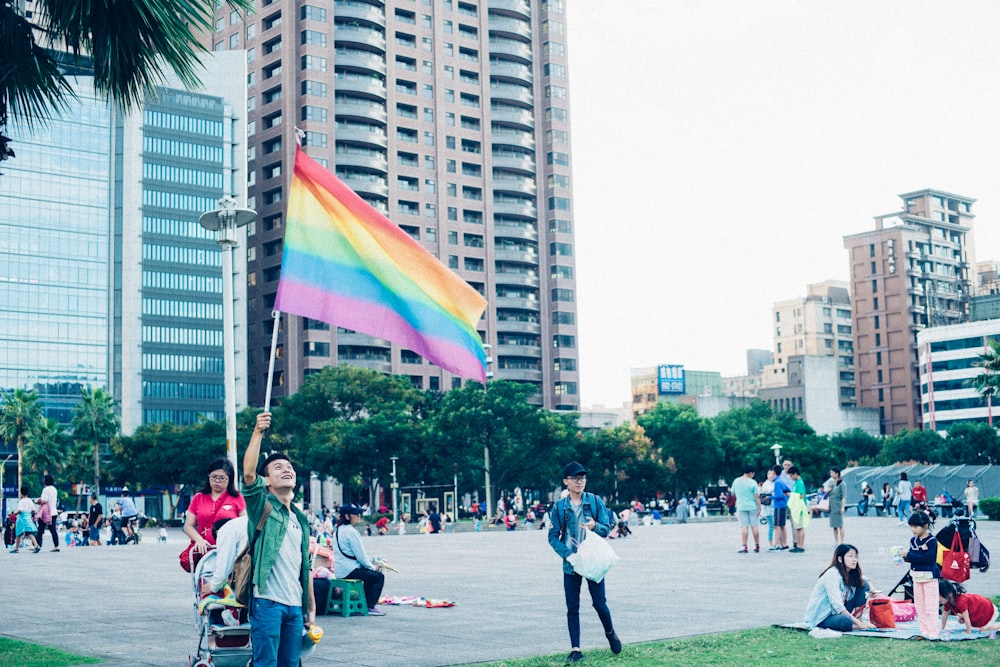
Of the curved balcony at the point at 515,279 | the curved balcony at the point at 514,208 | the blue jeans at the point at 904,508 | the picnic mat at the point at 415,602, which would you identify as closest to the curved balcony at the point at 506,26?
the curved balcony at the point at 514,208

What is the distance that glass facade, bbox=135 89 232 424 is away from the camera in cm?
11825

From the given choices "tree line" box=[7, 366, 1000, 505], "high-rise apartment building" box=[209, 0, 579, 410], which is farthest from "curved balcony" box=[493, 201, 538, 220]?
"tree line" box=[7, 366, 1000, 505]

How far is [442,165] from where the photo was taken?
399 feet

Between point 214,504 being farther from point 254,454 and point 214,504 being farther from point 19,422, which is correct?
point 19,422

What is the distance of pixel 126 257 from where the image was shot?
389ft

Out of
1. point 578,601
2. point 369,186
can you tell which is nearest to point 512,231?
point 369,186

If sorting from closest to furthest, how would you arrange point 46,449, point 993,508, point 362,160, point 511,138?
point 993,508
point 46,449
point 362,160
point 511,138

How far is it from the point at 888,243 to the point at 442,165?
6229 cm

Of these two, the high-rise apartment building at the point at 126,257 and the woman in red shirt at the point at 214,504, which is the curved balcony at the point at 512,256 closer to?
the high-rise apartment building at the point at 126,257

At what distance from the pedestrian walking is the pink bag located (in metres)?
3.61

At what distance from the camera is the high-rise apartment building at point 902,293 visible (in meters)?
147

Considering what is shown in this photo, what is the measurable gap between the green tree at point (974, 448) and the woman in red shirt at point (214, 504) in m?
→ 109

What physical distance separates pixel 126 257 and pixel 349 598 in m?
112

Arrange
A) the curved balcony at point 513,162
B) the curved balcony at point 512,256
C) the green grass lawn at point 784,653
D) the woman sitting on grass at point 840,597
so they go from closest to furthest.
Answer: the green grass lawn at point 784,653, the woman sitting on grass at point 840,597, the curved balcony at point 512,256, the curved balcony at point 513,162
